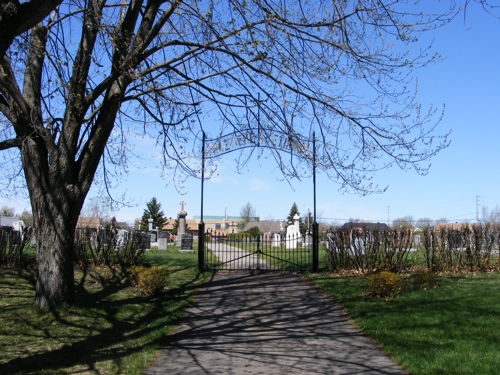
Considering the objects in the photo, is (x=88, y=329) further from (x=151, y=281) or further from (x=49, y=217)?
(x=151, y=281)

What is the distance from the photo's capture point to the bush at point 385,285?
10883mm

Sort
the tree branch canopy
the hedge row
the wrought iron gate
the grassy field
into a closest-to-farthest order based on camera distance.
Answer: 1. the tree branch canopy
2. the grassy field
3. the hedge row
4. the wrought iron gate

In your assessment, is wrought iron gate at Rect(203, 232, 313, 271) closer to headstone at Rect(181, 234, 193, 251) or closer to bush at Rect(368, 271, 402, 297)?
headstone at Rect(181, 234, 193, 251)

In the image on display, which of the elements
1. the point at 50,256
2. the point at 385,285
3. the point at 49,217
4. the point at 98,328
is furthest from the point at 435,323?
the point at 49,217

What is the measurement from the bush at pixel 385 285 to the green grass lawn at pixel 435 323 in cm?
19

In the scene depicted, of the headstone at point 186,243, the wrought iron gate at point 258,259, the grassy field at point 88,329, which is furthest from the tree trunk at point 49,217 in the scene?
the headstone at point 186,243

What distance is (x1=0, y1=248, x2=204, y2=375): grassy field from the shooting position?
6250 millimetres

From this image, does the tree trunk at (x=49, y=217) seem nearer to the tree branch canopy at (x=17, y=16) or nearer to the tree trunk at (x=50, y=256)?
the tree trunk at (x=50, y=256)

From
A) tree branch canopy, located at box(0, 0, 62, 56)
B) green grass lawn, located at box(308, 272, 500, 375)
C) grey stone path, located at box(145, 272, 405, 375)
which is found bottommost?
grey stone path, located at box(145, 272, 405, 375)

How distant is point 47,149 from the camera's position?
898 centimetres

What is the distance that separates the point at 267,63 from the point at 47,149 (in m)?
4.20

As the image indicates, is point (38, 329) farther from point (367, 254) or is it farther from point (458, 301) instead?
point (367, 254)

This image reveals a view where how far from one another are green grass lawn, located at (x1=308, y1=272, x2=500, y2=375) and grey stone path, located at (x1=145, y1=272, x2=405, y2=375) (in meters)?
0.31

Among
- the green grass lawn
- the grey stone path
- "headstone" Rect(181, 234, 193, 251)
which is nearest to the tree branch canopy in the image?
the grey stone path
